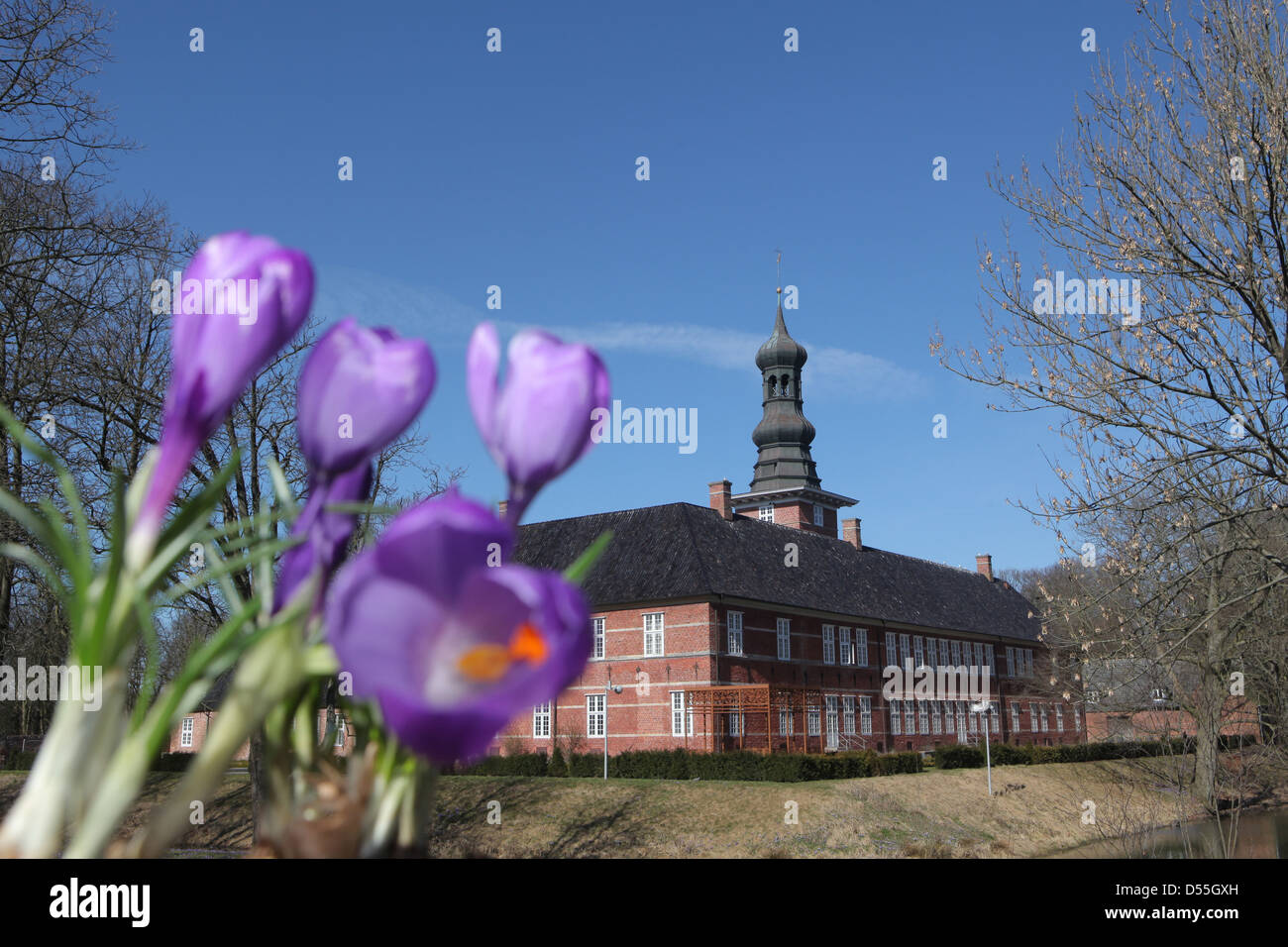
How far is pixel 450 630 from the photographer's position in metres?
0.62

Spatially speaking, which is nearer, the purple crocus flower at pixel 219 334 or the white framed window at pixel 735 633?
the purple crocus flower at pixel 219 334

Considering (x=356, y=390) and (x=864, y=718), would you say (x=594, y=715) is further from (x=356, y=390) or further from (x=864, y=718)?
(x=356, y=390)

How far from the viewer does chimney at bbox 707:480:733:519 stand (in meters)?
39.8

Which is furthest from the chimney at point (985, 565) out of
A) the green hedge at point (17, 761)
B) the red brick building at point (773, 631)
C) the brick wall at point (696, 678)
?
the green hedge at point (17, 761)

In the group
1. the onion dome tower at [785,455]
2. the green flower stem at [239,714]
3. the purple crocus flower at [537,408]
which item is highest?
the onion dome tower at [785,455]

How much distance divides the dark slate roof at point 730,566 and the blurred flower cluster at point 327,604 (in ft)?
93.0

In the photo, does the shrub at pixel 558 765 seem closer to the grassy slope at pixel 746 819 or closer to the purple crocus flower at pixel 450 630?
the grassy slope at pixel 746 819

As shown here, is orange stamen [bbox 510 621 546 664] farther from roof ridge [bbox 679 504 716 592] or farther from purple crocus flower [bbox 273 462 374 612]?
roof ridge [bbox 679 504 716 592]

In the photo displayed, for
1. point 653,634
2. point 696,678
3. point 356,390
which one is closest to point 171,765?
point 653,634

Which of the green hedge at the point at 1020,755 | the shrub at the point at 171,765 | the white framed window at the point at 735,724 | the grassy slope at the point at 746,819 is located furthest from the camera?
the green hedge at the point at 1020,755

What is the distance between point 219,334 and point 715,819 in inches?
943

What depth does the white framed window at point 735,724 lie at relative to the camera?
32.3 m

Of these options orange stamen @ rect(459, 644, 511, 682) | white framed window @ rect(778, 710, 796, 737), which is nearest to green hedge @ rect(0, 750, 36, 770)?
white framed window @ rect(778, 710, 796, 737)
